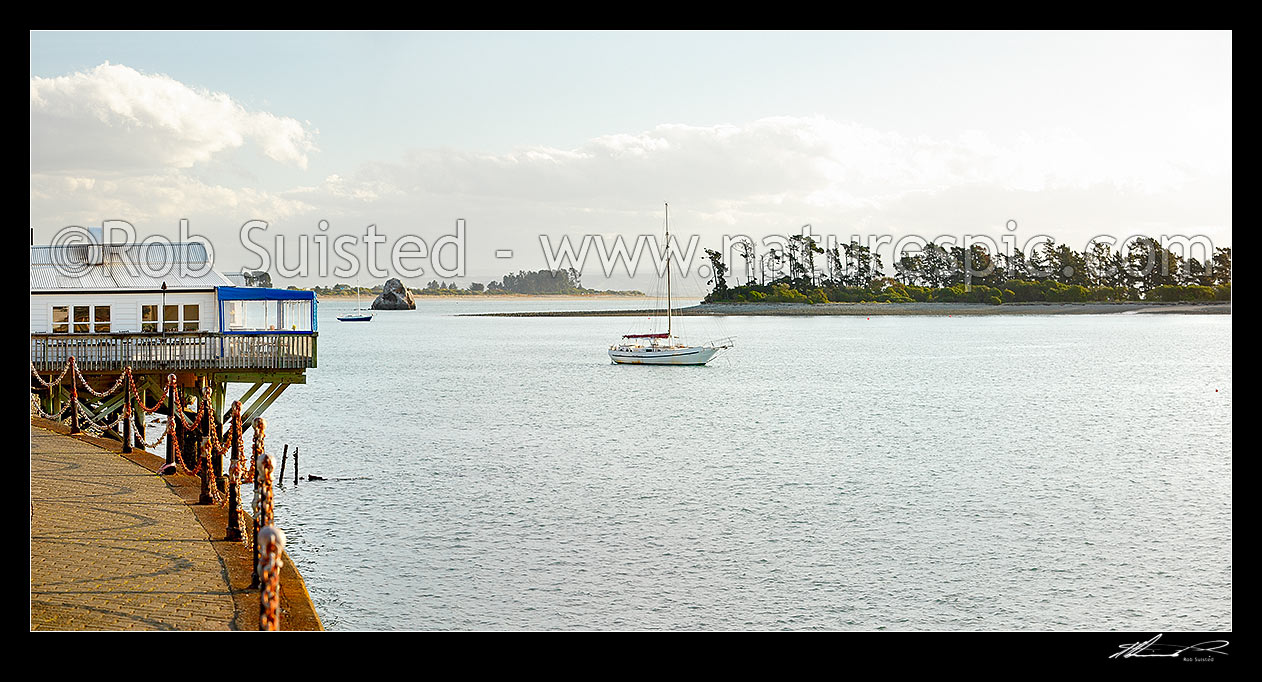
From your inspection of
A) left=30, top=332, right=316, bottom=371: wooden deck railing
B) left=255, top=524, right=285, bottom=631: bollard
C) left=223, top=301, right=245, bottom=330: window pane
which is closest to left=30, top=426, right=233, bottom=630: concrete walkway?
left=255, top=524, right=285, bottom=631: bollard

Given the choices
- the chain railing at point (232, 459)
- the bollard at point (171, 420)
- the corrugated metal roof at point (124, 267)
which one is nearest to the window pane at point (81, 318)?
the corrugated metal roof at point (124, 267)

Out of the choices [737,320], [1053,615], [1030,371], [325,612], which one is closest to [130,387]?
[325,612]

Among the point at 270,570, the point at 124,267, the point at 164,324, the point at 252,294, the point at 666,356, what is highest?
the point at 124,267

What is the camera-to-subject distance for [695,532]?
2277cm

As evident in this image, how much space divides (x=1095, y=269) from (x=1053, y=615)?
176 metres

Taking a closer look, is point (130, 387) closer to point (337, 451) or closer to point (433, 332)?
point (337, 451)

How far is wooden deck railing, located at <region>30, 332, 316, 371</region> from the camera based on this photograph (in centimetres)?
2402

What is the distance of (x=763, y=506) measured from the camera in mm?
25656

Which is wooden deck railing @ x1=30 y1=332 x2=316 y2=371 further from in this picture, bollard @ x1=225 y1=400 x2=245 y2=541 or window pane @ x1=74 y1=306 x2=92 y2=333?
bollard @ x1=225 y1=400 x2=245 y2=541

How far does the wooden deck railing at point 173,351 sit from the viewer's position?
24.0 metres

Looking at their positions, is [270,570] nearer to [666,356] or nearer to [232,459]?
[232,459]
